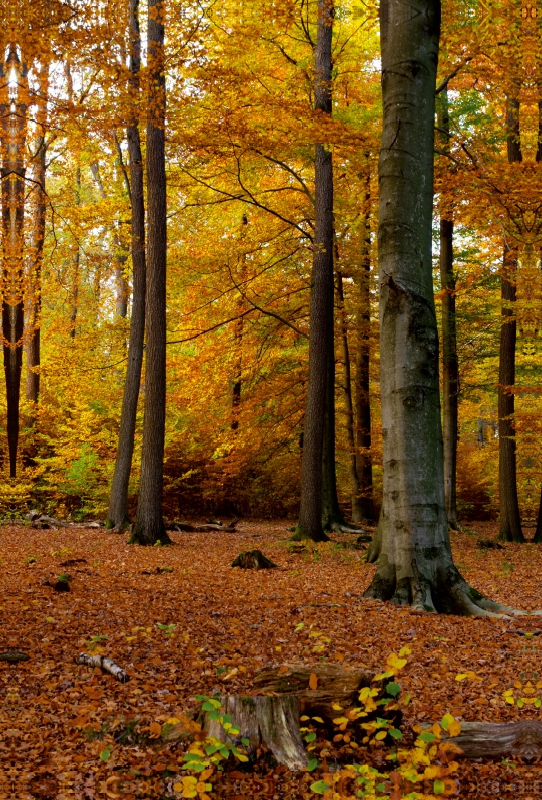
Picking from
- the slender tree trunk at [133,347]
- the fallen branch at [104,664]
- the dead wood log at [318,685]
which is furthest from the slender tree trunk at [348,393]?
the dead wood log at [318,685]

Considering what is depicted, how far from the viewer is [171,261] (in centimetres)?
1381

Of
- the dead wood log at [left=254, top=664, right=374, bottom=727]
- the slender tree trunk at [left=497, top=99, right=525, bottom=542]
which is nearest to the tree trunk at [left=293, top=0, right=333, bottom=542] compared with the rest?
the slender tree trunk at [left=497, top=99, right=525, bottom=542]

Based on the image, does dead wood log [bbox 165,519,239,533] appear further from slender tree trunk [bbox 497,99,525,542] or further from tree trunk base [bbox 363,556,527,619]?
tree trunk base [bbox 363,556,527,619]

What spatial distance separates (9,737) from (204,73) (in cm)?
818

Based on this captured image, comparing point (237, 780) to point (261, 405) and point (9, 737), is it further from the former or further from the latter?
point (261, 405)

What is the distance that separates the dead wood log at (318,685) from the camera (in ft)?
10.3

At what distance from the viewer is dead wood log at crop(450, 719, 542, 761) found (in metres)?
2.98

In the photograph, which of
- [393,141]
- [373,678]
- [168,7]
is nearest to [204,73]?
[168,7]

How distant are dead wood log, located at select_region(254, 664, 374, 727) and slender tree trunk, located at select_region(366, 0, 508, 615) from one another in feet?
8.32

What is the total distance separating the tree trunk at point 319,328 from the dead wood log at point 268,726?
8.09 m

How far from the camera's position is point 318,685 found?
328 centimetres

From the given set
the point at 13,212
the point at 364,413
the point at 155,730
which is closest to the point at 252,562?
the point at 155,730

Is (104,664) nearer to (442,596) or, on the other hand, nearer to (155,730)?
(155,730)

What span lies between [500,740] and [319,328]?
29.4ft
